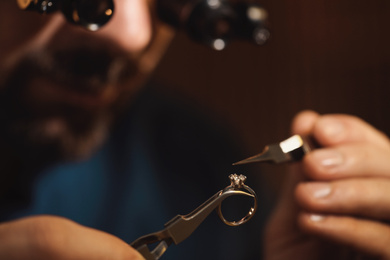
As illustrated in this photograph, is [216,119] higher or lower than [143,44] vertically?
lower

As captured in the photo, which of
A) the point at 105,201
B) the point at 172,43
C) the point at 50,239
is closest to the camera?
the point at 50,239

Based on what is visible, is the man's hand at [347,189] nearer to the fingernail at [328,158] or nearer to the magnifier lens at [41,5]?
the fingernail at [328,158]

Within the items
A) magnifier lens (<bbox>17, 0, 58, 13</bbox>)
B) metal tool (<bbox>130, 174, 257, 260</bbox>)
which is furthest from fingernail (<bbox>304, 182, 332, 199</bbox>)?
magnifier lens (<bbox>17, 0, 58, 13</bbox>)

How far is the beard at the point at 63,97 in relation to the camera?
834mm

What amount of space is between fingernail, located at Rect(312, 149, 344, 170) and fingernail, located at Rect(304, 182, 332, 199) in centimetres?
3

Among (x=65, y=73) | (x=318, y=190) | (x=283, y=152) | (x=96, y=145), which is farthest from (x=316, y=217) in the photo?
(x=96, y=145)

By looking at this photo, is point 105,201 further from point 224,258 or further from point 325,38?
point 325,38

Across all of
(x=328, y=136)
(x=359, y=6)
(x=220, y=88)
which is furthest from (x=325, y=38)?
(x=328, y=136)

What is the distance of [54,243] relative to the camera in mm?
350

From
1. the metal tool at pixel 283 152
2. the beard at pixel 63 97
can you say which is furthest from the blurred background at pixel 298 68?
the metal tool at pixel 283 152

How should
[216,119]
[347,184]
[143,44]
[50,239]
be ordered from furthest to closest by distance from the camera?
[216,119], [143,44], [347,184], [50,239]

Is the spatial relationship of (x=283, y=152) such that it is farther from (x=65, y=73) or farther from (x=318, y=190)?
(x=65, y=73)

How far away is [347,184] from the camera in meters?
0.57

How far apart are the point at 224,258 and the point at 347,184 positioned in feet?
2.55
